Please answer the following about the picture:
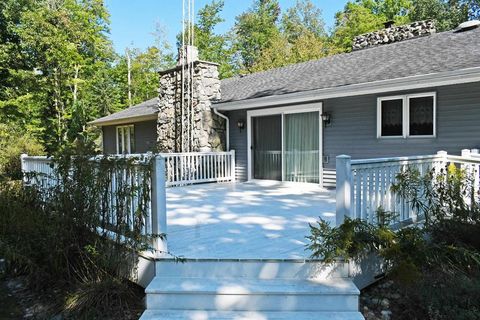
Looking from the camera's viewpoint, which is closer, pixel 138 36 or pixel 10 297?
pixel 10 297

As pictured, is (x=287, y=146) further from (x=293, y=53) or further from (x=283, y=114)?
(x=293, y=53)

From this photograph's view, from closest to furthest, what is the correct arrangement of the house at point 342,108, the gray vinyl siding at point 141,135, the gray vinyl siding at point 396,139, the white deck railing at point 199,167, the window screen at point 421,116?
the gray vinyl siding at point 396,139
the house at point 342,108
the window screen at point 421,116
the white deck railing at point 199,167
the gray vinyl siding at point 141,135

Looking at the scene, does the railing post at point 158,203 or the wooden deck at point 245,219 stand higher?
the railing post at point 158,203

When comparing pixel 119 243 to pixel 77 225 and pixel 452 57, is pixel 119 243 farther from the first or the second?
pixel 452 57

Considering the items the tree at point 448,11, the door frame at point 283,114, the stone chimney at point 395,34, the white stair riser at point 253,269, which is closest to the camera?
the white stair riser at point 253,269

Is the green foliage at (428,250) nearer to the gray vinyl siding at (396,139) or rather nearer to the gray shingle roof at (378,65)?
the gray vinyl siding at (396,139)

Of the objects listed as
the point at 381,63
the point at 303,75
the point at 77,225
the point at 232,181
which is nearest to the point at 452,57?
the point at 381,63

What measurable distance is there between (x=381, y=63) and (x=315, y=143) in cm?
228

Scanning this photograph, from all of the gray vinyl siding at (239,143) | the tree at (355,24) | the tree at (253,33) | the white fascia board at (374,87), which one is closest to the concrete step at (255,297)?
the white fascia board at (374,87)

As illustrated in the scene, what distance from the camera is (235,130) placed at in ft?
32.6

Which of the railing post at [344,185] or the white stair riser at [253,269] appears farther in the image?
the railing post at [344,185]

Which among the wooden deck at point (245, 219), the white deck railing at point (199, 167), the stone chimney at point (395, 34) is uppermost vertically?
the stone chimney at point (395, 34)

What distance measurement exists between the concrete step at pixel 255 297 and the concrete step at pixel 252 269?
0.42ft

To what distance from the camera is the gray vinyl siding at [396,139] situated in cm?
586
